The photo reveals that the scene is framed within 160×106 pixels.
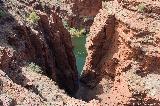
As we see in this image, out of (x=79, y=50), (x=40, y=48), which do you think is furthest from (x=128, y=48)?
(x=79, y=50)

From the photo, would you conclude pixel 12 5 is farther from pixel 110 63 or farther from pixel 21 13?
pixel 110 63

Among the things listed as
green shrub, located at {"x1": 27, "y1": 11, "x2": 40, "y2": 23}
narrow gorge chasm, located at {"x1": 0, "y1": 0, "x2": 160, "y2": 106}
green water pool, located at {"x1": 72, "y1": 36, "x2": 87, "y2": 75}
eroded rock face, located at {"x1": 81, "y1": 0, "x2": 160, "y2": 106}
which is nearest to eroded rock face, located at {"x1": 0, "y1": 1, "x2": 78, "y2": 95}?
narrow gorge chasm, located at {"x1": 0, "y1": 0, "x2": 160, "y2": 106}

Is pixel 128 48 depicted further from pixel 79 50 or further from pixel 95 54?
pixel 79 50

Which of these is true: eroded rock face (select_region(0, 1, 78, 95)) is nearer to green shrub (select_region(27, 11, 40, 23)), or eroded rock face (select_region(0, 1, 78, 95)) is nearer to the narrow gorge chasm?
the narrow gorge chasm

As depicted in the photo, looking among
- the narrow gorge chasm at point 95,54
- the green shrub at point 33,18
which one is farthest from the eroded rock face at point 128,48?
the green shrub at point 33,18

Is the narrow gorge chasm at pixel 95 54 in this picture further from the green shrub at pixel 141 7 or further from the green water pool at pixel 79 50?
the green water pool at pixel 79 50

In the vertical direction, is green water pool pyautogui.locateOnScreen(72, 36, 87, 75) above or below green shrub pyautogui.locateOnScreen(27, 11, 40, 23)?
above

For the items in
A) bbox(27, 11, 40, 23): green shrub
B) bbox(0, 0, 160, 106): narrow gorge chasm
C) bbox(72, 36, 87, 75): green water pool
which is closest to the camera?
bbox(0, 0, 160, 106): narrow gorge chasm
